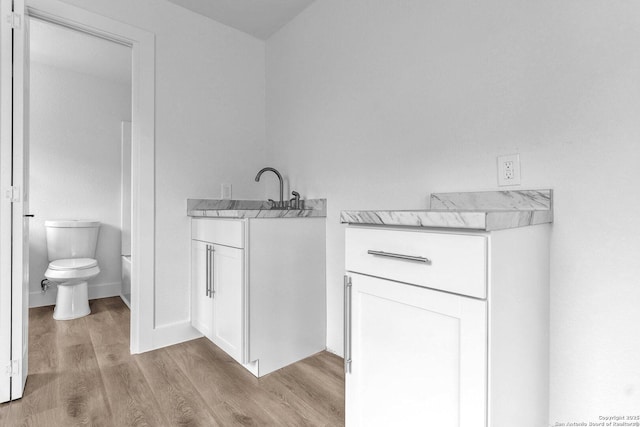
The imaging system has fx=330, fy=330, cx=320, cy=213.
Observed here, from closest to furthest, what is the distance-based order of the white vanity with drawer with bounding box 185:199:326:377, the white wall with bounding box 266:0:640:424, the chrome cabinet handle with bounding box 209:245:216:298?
the white wall with bounding box 266:0:640:424 < the white vanity with drawer with bounding box 185:199:326:377 < the chrome cabinet handle with bounding box 209:245:216:298

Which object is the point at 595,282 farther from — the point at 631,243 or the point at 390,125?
the point at 390,125

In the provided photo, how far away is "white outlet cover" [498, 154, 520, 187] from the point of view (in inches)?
47.7

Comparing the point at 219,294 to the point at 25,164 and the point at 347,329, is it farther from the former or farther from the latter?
the point at 25,164

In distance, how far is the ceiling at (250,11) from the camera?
214 cm

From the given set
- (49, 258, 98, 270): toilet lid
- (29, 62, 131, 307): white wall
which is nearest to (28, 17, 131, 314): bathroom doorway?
(29, 62, 131, 307): white wall

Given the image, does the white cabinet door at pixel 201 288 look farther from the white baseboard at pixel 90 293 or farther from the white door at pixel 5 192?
the white baseboard at pixel 90 293

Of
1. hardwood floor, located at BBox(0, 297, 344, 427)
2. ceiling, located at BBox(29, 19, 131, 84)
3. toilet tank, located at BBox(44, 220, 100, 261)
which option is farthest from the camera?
toilet tank, located at BBox(44, 220, 100, 261)

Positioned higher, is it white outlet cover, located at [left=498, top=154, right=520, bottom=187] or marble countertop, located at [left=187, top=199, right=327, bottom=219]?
white outlet cover, located at [left=498, top=154, right=520, bottom=187]

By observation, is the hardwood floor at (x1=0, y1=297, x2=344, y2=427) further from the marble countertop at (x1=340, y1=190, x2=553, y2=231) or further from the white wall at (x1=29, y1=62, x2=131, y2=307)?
the white wall at (x1=29, y1=62, x2=131, y2=307)

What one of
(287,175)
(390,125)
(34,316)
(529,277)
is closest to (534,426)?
(529,277)

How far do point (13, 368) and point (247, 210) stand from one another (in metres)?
1.25

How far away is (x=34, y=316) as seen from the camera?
8.95ft

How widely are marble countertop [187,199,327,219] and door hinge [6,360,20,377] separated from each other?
1.08 meters

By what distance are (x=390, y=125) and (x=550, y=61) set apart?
27.2 inches
